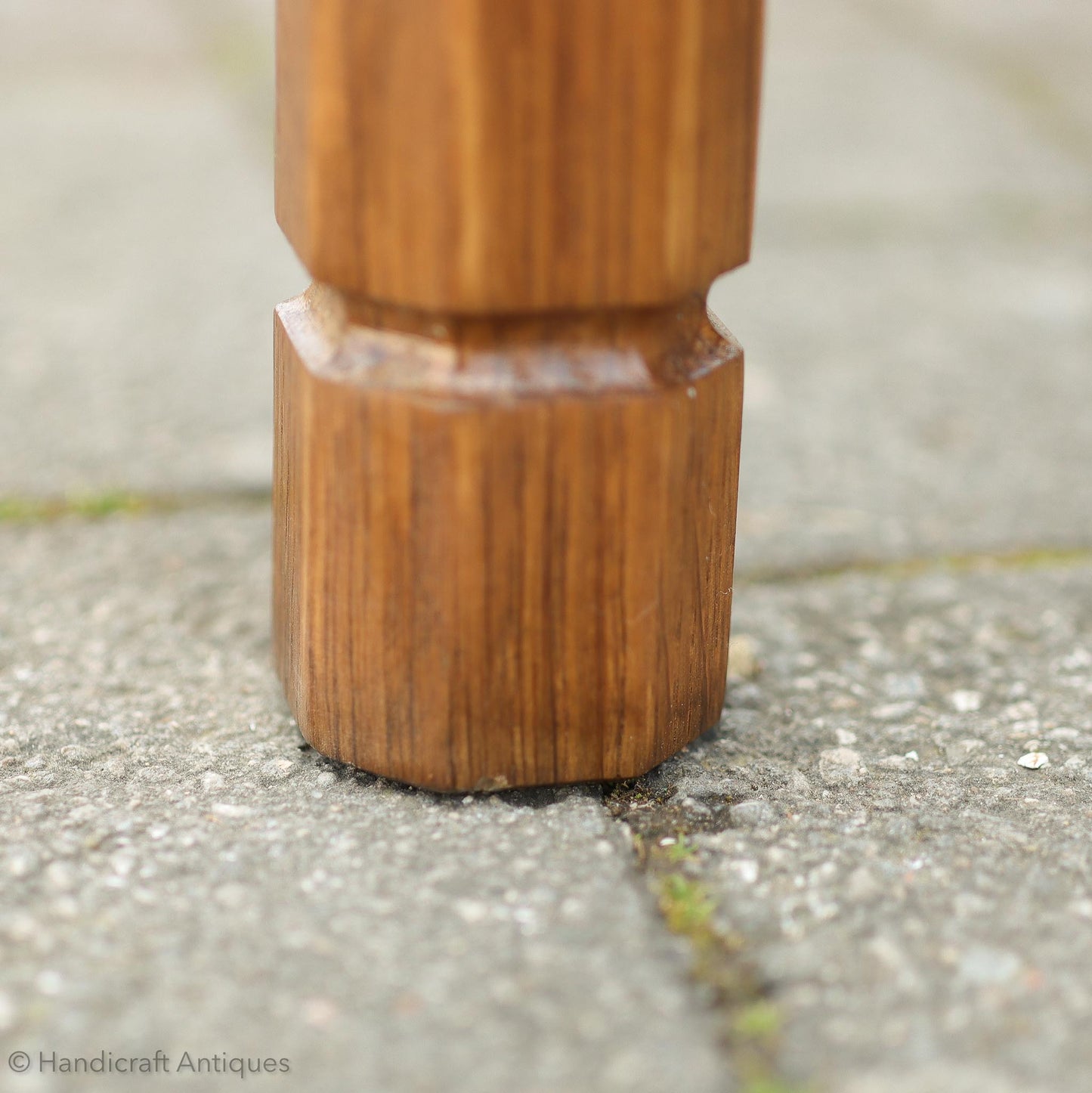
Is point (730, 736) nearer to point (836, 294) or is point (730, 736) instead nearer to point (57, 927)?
point (57, 927)

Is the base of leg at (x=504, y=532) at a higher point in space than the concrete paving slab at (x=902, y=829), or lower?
higher

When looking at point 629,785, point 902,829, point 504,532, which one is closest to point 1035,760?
point 902,829

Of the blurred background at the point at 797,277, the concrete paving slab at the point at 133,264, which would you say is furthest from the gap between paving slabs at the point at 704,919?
the concrete paving slab at the point at 133,264

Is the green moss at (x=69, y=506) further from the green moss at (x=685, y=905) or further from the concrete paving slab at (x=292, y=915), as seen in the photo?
the green moss at (x=685, y=905)

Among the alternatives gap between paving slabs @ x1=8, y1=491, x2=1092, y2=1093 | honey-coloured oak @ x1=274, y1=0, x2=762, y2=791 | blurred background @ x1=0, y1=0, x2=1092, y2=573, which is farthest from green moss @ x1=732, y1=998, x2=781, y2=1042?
blurred background @ x1=0, y1=0, x2=1092, y2=573

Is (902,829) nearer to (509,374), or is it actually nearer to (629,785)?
(629,785)

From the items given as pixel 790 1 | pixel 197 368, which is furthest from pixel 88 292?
pixel 790 1

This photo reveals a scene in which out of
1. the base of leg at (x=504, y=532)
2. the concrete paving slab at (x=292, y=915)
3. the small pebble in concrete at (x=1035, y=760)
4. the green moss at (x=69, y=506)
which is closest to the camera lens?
the concrete paving slab at (x=292, y=915)
